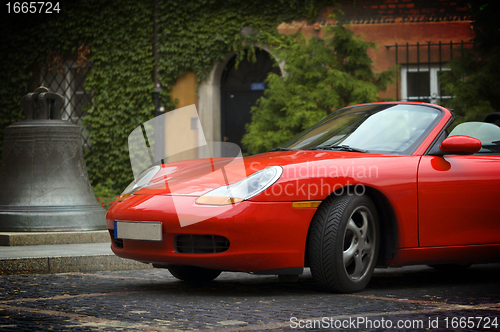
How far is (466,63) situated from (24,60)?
990 cm

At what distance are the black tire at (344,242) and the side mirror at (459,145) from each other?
0.73 metres

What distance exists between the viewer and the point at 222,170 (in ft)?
15.0

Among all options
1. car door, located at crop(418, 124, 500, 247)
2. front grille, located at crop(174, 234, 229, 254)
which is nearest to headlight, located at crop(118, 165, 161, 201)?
front grille, located at crop(174, 234, 229, 254)

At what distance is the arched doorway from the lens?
46.8ft

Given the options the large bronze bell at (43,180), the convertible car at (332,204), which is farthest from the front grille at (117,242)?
the large bronze bell at (43,180)

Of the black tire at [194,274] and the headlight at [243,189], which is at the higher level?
the headlight at [243,189]

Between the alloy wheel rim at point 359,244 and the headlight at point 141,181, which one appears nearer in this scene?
the alloy wheel rim at point 359,244

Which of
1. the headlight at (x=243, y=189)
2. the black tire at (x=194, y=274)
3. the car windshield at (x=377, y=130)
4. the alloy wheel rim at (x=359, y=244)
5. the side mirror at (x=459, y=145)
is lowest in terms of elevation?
the black tire at (x=194, y=274)

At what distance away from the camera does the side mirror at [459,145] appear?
466cm

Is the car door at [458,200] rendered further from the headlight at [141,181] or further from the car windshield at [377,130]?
the headlight at [141,181]

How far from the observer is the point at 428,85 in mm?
13164

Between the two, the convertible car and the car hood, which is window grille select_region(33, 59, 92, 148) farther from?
the car hood

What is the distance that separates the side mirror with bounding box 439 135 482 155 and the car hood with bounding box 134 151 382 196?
0.51m

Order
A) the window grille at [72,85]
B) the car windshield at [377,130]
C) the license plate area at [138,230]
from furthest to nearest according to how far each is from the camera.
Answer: the window grille at [72,85], the car windshield at [377,130], the license plate area at [138,230]
